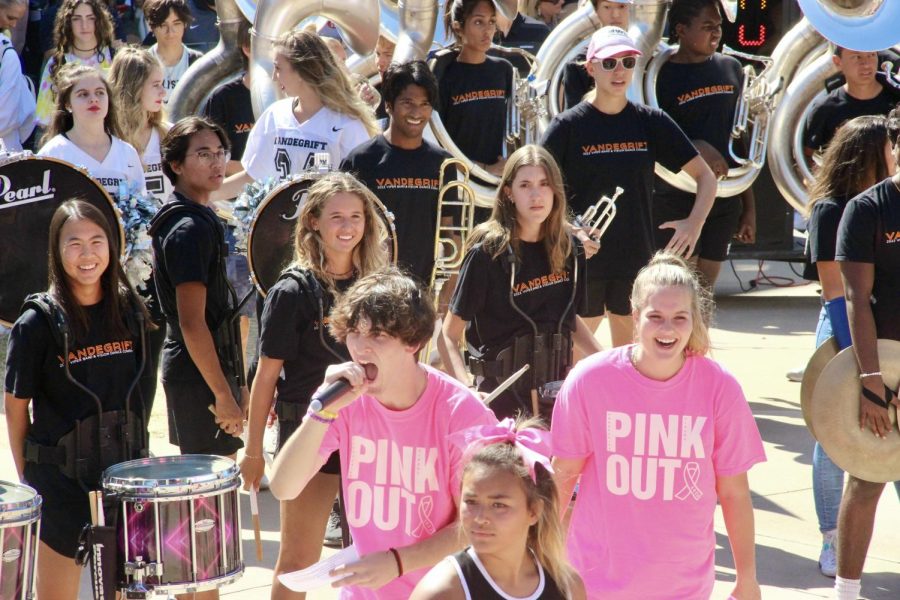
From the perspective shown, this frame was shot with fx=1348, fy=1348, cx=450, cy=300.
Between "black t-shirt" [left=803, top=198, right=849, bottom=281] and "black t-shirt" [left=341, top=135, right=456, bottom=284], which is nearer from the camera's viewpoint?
"black t-shirt" [left=803, top=198, right=849, bottom=281]

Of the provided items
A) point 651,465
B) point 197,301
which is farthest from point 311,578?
point 197,301

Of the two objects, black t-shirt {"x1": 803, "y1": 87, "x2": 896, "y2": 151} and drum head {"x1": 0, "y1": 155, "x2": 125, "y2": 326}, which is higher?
black t-shirt {"x1": 803, "y1": 87, "x2": 896, "y2": 151}

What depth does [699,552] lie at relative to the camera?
3316mm

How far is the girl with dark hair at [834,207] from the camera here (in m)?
4.96

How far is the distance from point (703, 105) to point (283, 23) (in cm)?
235

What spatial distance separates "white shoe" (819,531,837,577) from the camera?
5027 mm

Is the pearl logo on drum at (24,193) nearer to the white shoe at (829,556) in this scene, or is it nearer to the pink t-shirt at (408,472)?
the pink t-shirt at (408,472)

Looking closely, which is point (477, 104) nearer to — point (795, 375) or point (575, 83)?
point (575, 83)

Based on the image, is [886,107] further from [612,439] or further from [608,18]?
[612,439]

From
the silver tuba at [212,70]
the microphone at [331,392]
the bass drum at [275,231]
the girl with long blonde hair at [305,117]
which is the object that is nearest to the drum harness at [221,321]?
the bass drum at [275,231]

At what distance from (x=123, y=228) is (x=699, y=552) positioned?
267cm

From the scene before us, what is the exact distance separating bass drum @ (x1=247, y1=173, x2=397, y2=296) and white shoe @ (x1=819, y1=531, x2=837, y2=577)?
1.93 metres

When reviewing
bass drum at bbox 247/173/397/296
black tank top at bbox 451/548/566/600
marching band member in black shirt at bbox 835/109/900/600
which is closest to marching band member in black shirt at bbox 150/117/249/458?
bass drum at bbox 247/173/397/296

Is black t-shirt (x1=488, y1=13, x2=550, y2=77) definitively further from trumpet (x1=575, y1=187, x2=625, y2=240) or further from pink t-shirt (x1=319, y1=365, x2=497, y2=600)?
pink t-shirt (x1=319, y1=365, x2=497, y2=600)
